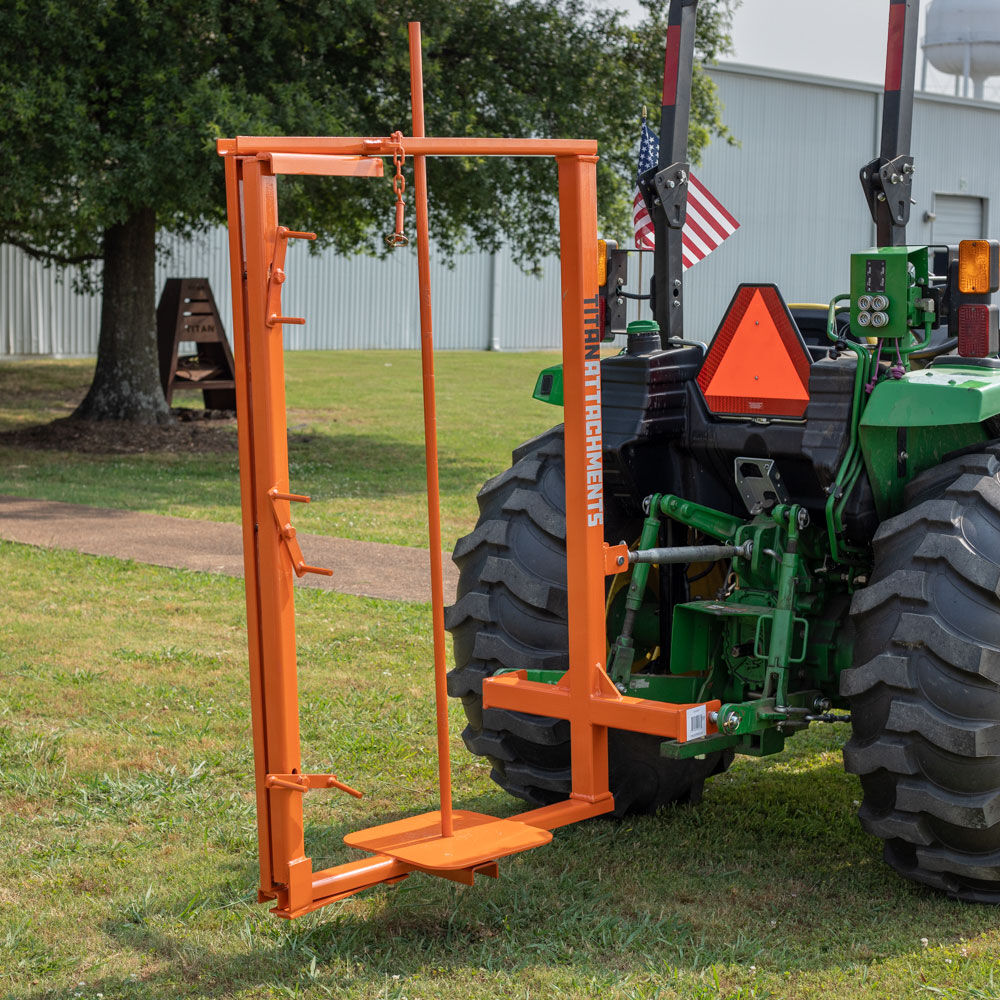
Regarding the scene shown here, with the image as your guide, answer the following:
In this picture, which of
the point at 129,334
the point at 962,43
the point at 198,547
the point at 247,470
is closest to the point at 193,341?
the point at 129,334

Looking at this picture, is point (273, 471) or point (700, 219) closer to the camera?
point (273, 471)

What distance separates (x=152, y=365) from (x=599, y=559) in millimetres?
13317

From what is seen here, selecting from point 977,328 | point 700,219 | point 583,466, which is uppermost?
point 700,219

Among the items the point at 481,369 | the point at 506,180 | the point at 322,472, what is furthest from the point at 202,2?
the point at 481,369

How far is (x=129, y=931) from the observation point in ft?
13.1

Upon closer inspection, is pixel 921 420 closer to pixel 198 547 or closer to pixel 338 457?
pixel 198 547

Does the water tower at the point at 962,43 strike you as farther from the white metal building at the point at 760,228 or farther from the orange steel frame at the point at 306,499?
the orange steel frame at the point at 306,499

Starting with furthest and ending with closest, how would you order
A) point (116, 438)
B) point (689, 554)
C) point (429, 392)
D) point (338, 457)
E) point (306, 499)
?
point (116, 438)
point (338, 457)
point (689, 554)
point (429, 392)
point (306, 499)

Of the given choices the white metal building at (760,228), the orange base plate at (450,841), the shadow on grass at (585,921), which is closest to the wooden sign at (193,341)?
the white metal building at (760,228)

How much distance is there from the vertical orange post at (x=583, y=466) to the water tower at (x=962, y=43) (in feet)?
120

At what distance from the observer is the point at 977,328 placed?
420cm

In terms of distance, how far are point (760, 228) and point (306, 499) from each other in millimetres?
34059

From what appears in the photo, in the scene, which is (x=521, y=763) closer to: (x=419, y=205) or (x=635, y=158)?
(x=419, y=205)

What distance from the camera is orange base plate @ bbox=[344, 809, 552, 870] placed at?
3.70 m
